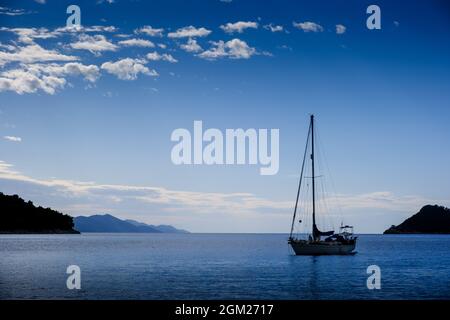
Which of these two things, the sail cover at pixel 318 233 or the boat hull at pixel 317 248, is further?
the boat hull at pixel 317 248

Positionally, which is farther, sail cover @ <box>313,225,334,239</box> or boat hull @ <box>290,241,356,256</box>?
boat hull @ <box>290,241,356,256</box>

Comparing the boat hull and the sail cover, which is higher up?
the sail cover

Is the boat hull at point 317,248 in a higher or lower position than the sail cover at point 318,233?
lower

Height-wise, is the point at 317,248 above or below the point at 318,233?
below

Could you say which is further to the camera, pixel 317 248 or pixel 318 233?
pixel 317 248
